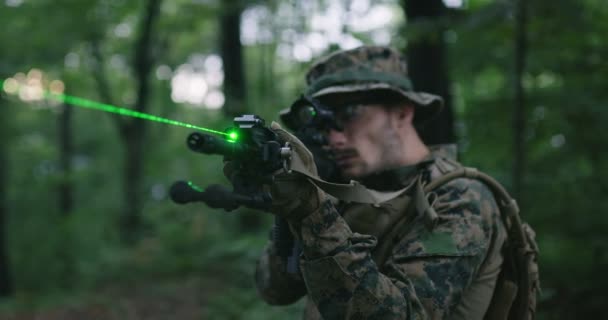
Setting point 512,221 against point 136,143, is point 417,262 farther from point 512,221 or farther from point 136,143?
point 136,143

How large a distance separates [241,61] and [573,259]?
8.24m

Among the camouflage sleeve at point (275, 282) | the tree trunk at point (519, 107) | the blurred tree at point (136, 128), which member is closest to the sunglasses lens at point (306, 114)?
the camouflage sleeve at point (275, 282)

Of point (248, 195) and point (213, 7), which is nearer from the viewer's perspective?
point (248, 195)

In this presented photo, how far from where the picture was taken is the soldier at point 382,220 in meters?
1.74

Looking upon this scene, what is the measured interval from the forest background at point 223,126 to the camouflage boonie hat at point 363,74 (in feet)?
4.25

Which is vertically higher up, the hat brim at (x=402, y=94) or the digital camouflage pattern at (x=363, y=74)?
the digital camouflage pattern at (x=363, y=74)

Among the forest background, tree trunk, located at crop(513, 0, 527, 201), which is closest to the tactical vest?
the forest background

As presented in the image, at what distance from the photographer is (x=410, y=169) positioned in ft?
8.11

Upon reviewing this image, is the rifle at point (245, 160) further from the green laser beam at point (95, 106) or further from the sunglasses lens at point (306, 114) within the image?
the sunglasses lens at point (306, 114)

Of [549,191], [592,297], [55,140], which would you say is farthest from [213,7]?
[55,140]

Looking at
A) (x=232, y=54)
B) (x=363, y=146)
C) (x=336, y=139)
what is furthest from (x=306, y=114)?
(x=232, y=54)

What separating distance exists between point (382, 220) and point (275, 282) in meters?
0.78

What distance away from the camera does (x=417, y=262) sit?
198 centimetres

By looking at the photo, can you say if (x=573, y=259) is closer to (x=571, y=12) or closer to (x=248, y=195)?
(x=571, y=12)
